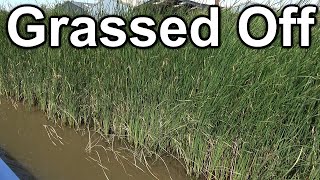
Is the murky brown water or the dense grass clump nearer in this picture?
the dense grass clump

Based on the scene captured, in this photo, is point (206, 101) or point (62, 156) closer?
point (206, 101)


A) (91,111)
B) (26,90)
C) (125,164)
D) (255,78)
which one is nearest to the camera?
(255,78)

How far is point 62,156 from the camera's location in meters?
3.43

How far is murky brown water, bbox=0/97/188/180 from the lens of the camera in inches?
122

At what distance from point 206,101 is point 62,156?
1.57 m

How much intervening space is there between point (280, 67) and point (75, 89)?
2.21 meters

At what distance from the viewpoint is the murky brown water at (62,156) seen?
310cm

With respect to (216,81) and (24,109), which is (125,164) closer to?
(216,81)

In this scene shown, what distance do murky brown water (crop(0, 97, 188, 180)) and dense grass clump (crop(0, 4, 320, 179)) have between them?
17 cm

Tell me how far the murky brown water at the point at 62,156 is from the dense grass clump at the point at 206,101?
0.17m

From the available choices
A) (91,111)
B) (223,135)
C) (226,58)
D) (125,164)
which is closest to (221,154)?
(223,135)

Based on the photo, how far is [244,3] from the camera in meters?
3.16

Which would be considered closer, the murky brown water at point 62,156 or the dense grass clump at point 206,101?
the dense grass clump at point 206,101

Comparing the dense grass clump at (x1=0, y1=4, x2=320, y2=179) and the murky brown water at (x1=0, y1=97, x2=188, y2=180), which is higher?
the dense grass clump at (x1=0, y1=4, x2=320, y2=179)
